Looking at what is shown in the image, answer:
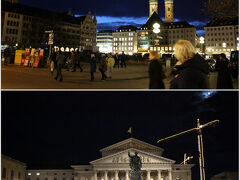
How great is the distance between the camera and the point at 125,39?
563 feet

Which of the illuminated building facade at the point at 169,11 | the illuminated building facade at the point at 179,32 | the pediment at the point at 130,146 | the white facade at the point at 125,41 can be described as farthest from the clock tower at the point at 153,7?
the pediment at the point at 130,146

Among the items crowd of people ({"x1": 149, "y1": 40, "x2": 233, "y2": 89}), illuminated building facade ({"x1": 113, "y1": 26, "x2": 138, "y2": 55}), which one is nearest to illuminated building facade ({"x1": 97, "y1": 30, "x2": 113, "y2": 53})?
illuminated building facade ({"x1": 113, "y1": 26, "x2": 138, "y2": 55})

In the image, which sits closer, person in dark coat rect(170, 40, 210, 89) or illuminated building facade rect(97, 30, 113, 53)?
person in dark coat rect(170, 40, 210, 89)

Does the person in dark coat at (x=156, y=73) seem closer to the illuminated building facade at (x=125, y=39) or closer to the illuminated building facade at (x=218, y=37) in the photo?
the illuminated building facade at (x=218, y=37)

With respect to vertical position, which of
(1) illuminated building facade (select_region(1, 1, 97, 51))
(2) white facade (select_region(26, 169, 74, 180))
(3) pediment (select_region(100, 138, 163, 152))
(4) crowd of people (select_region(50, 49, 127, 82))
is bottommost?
(2) white facade (select_region(26, 169, 74, 180))

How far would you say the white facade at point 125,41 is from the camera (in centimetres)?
16736

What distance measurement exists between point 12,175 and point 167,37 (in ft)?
360

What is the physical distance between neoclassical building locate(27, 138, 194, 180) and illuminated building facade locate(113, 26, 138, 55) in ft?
342

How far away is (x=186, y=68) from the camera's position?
208 inches

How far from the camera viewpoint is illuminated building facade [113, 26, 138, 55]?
16838 centimetres

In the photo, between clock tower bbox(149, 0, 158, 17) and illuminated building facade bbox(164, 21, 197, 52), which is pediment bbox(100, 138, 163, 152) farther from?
clock tower bbox(149, 0, 158, 17)

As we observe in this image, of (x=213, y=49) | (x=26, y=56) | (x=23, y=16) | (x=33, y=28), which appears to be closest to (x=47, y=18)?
(x=33, y=28)

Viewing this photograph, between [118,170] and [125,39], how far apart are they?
114 metres

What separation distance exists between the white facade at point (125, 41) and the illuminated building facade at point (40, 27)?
32.3 m
